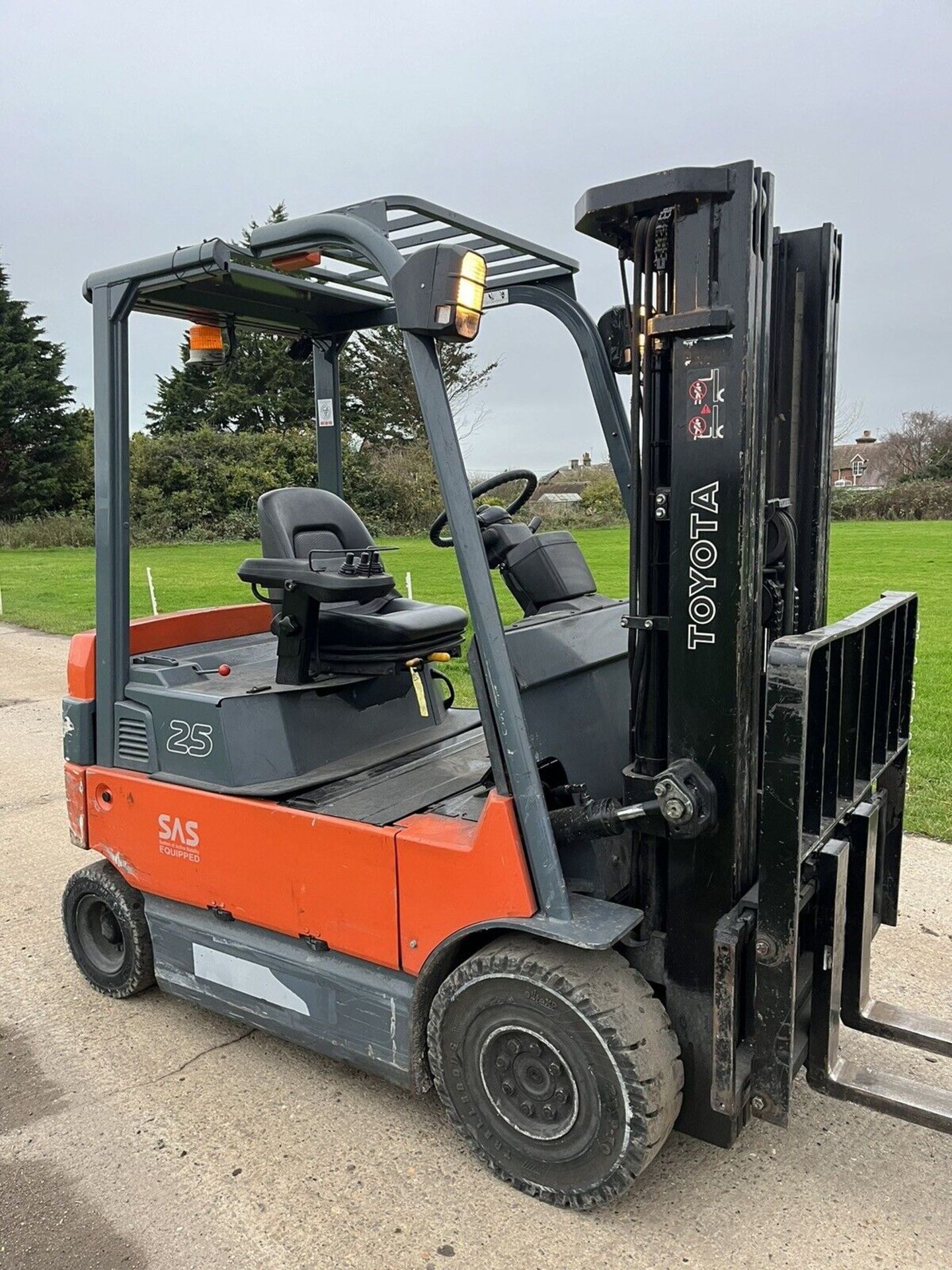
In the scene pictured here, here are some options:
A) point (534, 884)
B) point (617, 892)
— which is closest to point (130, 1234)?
point (534, 884)

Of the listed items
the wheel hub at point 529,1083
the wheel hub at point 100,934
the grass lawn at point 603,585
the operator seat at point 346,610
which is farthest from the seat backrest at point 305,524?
the grass lawn at point 603,585

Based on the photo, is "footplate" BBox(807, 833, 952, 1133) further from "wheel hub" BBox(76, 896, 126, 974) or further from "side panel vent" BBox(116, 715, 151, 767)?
"wheel hub" BBox(76, 896, 126, 974)

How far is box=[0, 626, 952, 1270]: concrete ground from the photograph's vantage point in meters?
2.59

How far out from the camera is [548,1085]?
270 cm

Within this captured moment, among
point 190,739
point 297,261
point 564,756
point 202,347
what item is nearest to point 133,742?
point 190,739

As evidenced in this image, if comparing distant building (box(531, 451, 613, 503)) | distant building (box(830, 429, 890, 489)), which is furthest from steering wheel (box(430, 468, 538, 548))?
distant building (box(830, 429, 890, 489))

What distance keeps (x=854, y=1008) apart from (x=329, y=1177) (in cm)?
163

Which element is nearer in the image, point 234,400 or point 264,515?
point 264,515

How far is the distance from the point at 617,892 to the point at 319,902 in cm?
92

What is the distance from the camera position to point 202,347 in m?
3.70

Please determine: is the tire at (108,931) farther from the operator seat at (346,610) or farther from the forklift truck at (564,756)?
the operator seat at (346,610)

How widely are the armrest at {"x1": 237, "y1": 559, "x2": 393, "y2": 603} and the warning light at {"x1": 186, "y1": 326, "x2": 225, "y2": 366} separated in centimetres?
77

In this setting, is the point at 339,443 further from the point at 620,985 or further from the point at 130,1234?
the point at 130,1234

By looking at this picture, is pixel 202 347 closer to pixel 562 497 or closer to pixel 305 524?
pixel 305 524
